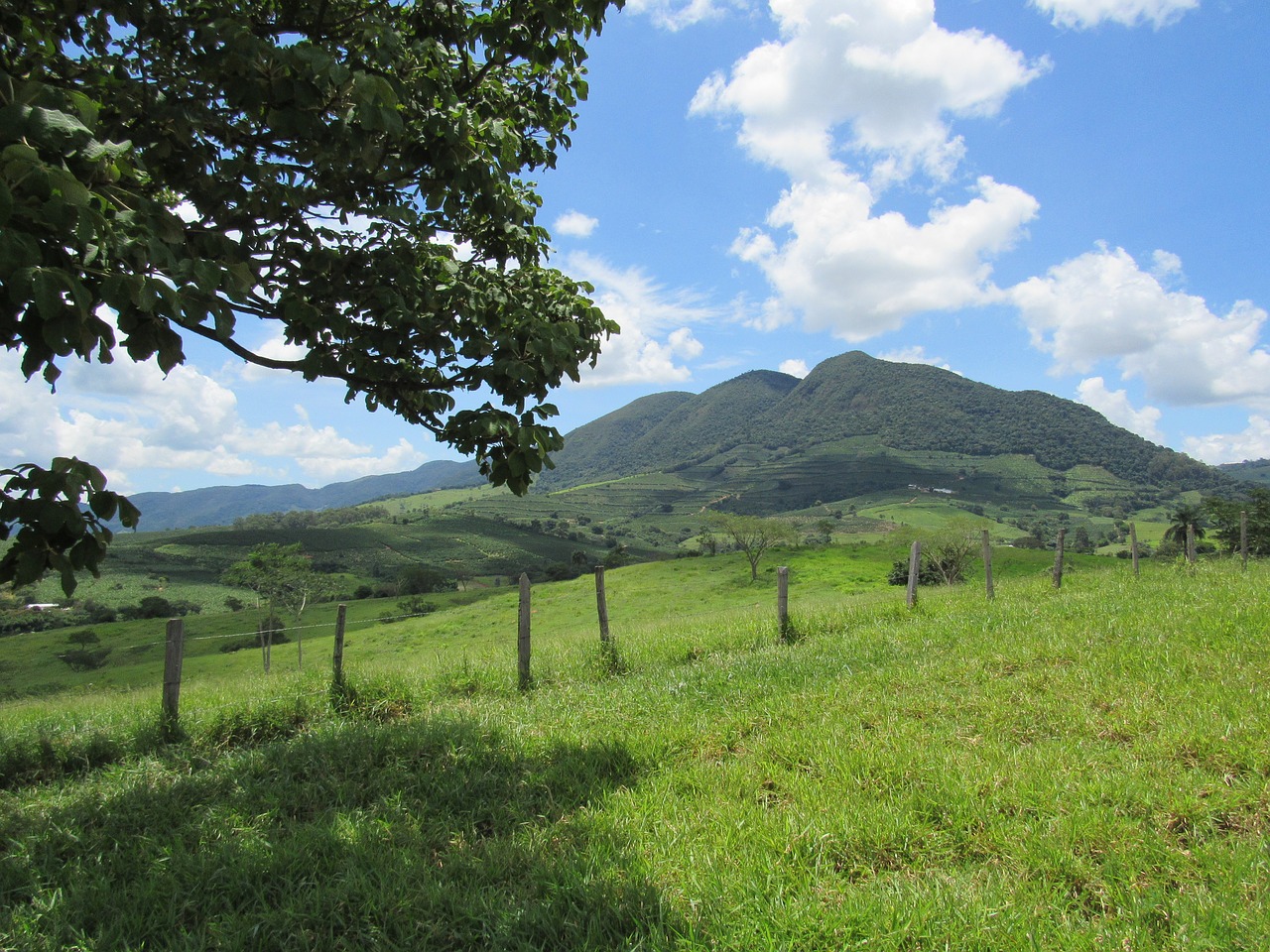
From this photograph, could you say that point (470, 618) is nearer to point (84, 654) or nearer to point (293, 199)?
point (84, 654)

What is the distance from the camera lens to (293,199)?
572cm

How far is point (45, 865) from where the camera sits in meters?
5.05

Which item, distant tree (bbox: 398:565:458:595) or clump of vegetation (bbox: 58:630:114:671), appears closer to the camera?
clump of vegetation (bbox: 58:630:114:671)

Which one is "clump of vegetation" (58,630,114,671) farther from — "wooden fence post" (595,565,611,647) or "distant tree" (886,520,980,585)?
"distant tree" (886,520,980,585)

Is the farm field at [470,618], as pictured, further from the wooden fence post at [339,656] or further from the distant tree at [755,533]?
the wooden fence post at [339,656]

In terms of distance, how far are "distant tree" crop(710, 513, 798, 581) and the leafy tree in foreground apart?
67562 mm

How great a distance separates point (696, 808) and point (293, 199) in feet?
20.4

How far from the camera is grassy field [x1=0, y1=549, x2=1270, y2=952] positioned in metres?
4.00

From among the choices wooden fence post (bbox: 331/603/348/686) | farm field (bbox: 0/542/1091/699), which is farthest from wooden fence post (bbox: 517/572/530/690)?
farm field (bbox: 0/542/1091/699)


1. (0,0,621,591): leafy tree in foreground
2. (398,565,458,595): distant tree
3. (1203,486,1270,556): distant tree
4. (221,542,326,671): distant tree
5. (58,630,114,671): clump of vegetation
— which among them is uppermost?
(0,0,621,591): leafy tree in foreground

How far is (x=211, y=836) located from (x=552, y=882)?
3105 millimetres

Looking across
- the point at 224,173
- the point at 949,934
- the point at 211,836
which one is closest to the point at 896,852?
the point at 949,934

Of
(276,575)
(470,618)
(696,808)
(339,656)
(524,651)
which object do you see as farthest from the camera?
(276,575)

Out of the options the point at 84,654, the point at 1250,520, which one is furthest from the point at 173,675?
the point at 1250,520
